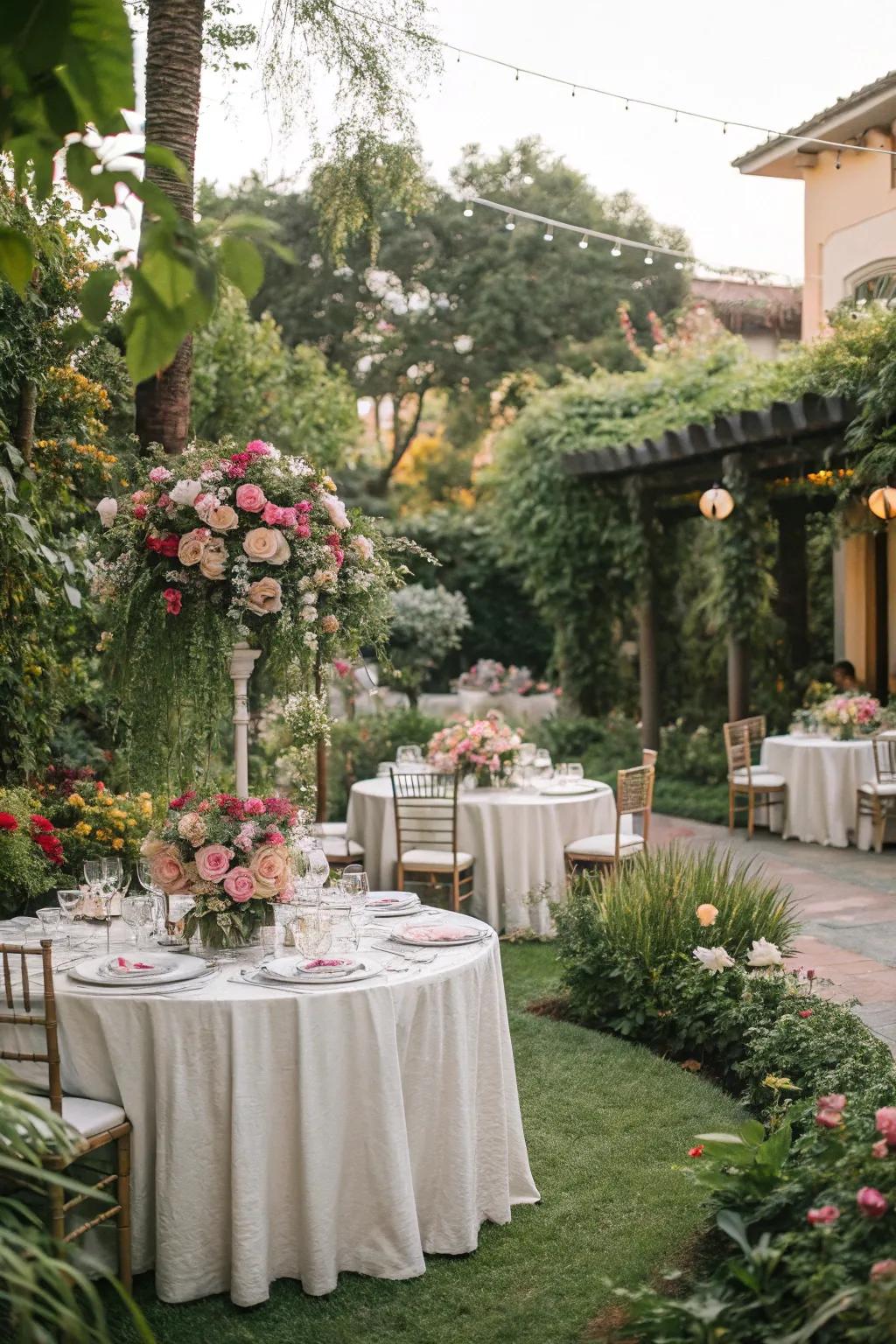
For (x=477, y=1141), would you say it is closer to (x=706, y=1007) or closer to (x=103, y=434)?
(x=706, y=1007)

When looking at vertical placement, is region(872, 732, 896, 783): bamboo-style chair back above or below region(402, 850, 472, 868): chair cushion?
above

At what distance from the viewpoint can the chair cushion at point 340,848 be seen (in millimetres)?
7535

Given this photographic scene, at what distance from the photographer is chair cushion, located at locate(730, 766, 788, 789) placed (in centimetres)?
999

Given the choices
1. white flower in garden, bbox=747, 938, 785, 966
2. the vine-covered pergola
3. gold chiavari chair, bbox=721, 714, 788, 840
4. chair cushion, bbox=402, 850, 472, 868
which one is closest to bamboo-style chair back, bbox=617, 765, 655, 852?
chair cushion, bbox=402, 850, 472, 868

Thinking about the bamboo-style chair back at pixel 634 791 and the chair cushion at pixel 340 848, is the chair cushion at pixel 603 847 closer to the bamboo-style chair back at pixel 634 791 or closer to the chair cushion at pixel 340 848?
the bamboo-style chair back at pixel 634 791

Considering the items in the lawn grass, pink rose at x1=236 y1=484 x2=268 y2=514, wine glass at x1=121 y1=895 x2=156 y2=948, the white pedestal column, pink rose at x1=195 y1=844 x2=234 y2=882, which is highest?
pink rose at x1=236 y1=484 x2=268 y2=514

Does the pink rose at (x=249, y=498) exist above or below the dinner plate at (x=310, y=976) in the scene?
above

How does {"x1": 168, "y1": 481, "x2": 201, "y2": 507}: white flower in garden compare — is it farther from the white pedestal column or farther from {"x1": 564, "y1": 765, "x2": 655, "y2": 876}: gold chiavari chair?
{"x1": 564, "y1": 765, "x2": 655, "y2": 876}: gold chiavari chair

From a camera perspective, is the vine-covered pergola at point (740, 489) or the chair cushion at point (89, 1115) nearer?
the chair cushion at point (89, 1115)

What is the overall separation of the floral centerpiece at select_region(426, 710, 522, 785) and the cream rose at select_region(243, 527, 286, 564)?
11.7 feet

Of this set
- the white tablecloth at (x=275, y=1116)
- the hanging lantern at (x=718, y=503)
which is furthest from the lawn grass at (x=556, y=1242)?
the hanging lantern at (x=718, y=503)

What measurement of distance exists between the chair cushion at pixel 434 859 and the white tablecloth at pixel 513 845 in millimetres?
196

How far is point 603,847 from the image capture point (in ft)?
23.6

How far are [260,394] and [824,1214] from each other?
1006cm
